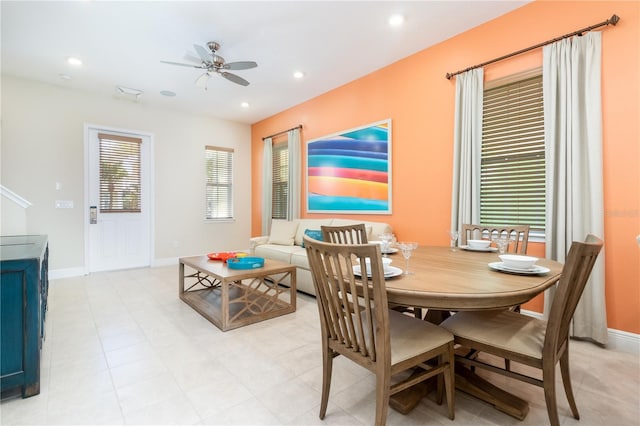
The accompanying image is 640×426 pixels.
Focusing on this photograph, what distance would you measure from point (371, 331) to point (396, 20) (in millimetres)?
2970

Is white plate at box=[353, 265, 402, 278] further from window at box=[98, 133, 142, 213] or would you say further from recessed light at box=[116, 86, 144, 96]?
window at box=[98, 133, 142, 213]

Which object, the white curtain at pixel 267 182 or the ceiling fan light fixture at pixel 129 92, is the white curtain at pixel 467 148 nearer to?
the white curtain at pixel 267 182

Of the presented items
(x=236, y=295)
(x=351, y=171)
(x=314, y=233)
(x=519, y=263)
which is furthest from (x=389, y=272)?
(x=351, y=171)

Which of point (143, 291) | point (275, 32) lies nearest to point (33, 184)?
point (143, 291)

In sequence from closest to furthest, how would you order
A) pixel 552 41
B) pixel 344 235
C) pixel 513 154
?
pixel 344 235
pixel 552 41
pixel 513 154

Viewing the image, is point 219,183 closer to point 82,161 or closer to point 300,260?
point 82,161

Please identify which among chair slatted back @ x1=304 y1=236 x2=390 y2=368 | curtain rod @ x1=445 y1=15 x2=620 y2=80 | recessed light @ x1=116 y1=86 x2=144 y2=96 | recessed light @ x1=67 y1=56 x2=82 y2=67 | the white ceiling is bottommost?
chair slatted back @ x1=304 y1=236 x2=390 y2=368

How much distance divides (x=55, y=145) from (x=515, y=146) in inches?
239

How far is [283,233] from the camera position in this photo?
4.68 metres

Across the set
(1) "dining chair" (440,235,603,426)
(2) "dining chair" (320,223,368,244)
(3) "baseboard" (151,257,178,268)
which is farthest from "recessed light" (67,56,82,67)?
(1) "dining chair" (440,235,603,426)

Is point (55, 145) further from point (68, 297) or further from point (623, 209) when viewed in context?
point (623, 209)

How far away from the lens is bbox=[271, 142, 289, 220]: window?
18.5ft

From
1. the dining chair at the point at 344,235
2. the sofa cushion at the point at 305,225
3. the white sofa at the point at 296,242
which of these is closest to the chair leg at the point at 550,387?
the dining chair at the point at 344,235

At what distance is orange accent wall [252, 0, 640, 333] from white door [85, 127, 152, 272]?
287cm
